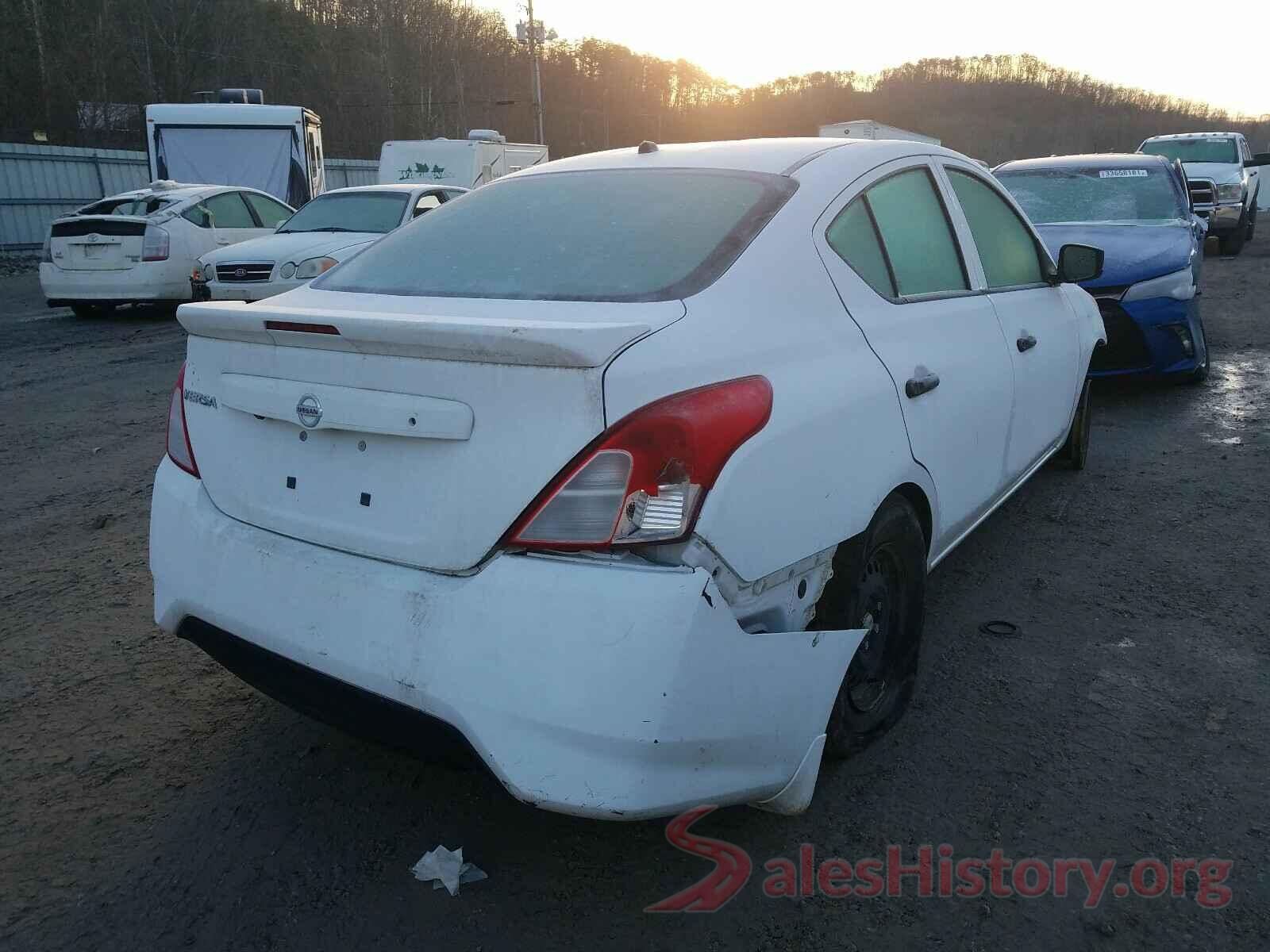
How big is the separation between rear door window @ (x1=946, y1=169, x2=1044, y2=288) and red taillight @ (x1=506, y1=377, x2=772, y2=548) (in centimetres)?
198

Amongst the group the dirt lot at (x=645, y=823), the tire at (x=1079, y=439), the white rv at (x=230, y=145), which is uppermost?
the white rv at (x=230, y=145)

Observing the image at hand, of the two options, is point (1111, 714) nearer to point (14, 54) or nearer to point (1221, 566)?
point (1221, 566)

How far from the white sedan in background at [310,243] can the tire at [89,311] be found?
9.05 feet

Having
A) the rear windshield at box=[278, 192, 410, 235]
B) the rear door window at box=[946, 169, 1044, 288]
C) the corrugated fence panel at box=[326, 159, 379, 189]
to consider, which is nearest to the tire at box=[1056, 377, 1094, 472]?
the rear door window at box=[946, 169, 1044, 288]

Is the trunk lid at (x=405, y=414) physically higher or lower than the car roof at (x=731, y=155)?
lower

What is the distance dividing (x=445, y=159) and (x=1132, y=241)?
1504 cm

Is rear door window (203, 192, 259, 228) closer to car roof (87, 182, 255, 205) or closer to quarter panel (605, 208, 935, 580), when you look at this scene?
car roof (87, 182, 255, 205)

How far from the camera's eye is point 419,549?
1.94 metres

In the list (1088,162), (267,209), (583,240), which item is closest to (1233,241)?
(1088,162)

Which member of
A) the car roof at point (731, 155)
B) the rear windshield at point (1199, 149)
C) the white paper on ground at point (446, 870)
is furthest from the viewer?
the rear windshield at point (1199, 149)

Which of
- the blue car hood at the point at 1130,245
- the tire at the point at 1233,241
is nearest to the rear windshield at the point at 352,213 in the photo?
the blue car hood at the point at 1130,245

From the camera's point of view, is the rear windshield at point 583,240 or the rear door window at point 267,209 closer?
the rear windshield at point 583,240

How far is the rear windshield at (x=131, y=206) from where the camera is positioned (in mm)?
11875

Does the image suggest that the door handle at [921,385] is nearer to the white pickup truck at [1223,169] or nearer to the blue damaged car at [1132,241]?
the blue damaged car at [1132,241]
